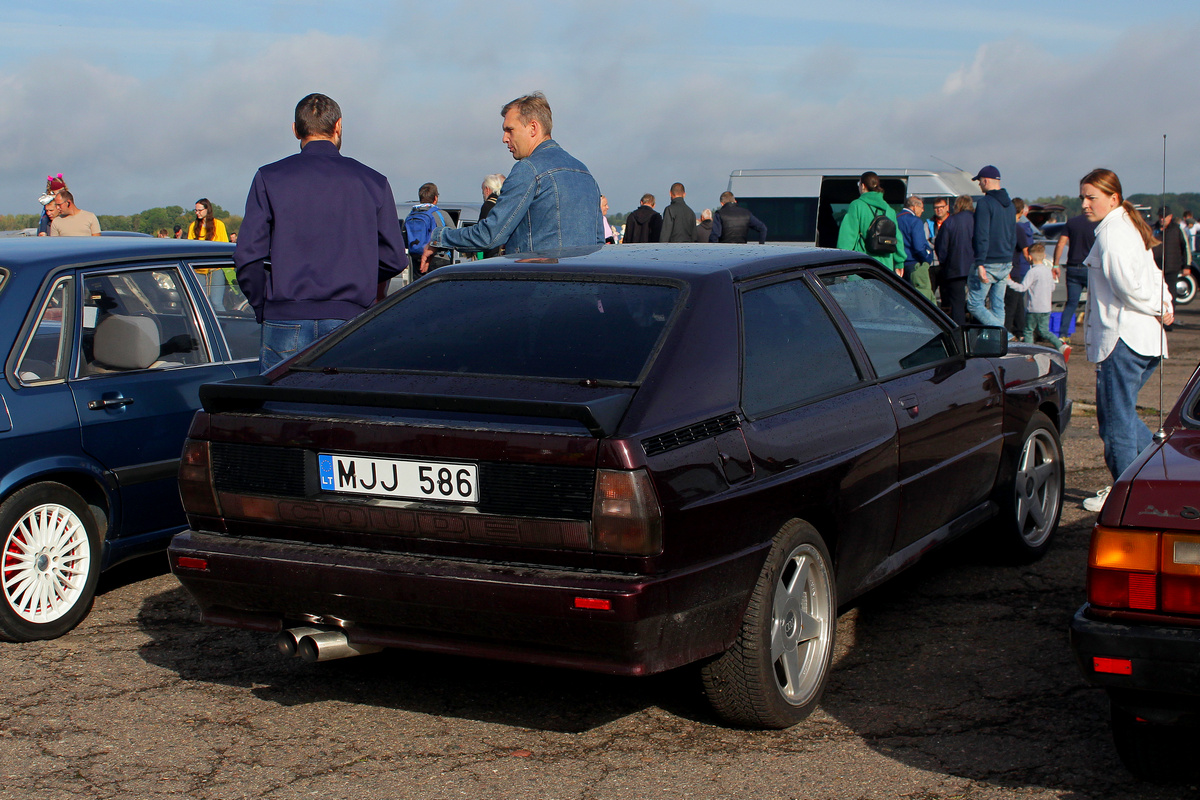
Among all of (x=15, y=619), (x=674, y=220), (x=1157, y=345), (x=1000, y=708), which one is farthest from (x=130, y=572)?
(x=674, y=220)

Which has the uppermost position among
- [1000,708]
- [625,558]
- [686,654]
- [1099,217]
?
[1099,217]

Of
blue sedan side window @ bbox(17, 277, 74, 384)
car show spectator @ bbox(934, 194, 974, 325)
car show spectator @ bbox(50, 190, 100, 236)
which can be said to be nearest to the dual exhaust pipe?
blue sedan side window @ bbox(17, 277, 74, 384)

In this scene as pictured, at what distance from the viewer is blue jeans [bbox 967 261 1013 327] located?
42.8 feet

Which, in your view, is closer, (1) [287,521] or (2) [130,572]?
(1) [287,521]

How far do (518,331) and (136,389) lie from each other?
82.3 inches

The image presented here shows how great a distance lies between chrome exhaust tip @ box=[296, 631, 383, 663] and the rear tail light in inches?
76.0

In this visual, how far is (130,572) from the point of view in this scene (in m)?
5.72

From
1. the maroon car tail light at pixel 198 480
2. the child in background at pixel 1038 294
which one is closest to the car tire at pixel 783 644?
the maroon car tail light at pixel 198 480

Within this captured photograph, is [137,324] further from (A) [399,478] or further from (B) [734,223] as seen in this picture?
(B) [734,223]

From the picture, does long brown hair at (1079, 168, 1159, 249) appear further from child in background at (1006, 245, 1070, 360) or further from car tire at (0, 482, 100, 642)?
child in background at (1006, 245, 1070, 360)

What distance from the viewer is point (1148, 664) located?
9.46 feet

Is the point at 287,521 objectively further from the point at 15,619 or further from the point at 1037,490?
the point at 1037,490

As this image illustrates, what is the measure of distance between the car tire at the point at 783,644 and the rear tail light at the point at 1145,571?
0.87 metres

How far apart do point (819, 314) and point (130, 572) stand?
11.2 ft
